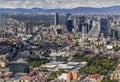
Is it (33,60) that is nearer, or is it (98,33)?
(33,60)

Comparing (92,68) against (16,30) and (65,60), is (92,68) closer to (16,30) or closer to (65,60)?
(65,60)

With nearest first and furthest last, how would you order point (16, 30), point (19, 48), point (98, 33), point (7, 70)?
point (7, 70)
point (19, 48)
point (98, 33)
point (16, 30)

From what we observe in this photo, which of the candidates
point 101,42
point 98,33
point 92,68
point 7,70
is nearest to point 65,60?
point 92,68

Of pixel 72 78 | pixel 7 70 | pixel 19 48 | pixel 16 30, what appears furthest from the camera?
pixel 16 30

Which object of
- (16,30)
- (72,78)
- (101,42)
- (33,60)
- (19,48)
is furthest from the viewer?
(16,30)

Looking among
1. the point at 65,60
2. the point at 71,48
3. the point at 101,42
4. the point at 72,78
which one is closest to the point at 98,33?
the point at 101,42

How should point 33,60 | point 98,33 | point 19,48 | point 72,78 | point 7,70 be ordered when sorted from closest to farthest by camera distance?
point 72,78 → point 7,70 → point 33,60 → point 19,48 → point 98,33

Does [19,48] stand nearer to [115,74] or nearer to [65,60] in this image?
[65,60]

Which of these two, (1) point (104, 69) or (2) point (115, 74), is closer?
(2) point (115, 74)

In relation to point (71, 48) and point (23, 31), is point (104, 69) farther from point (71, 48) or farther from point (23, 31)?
point (23, 31)
